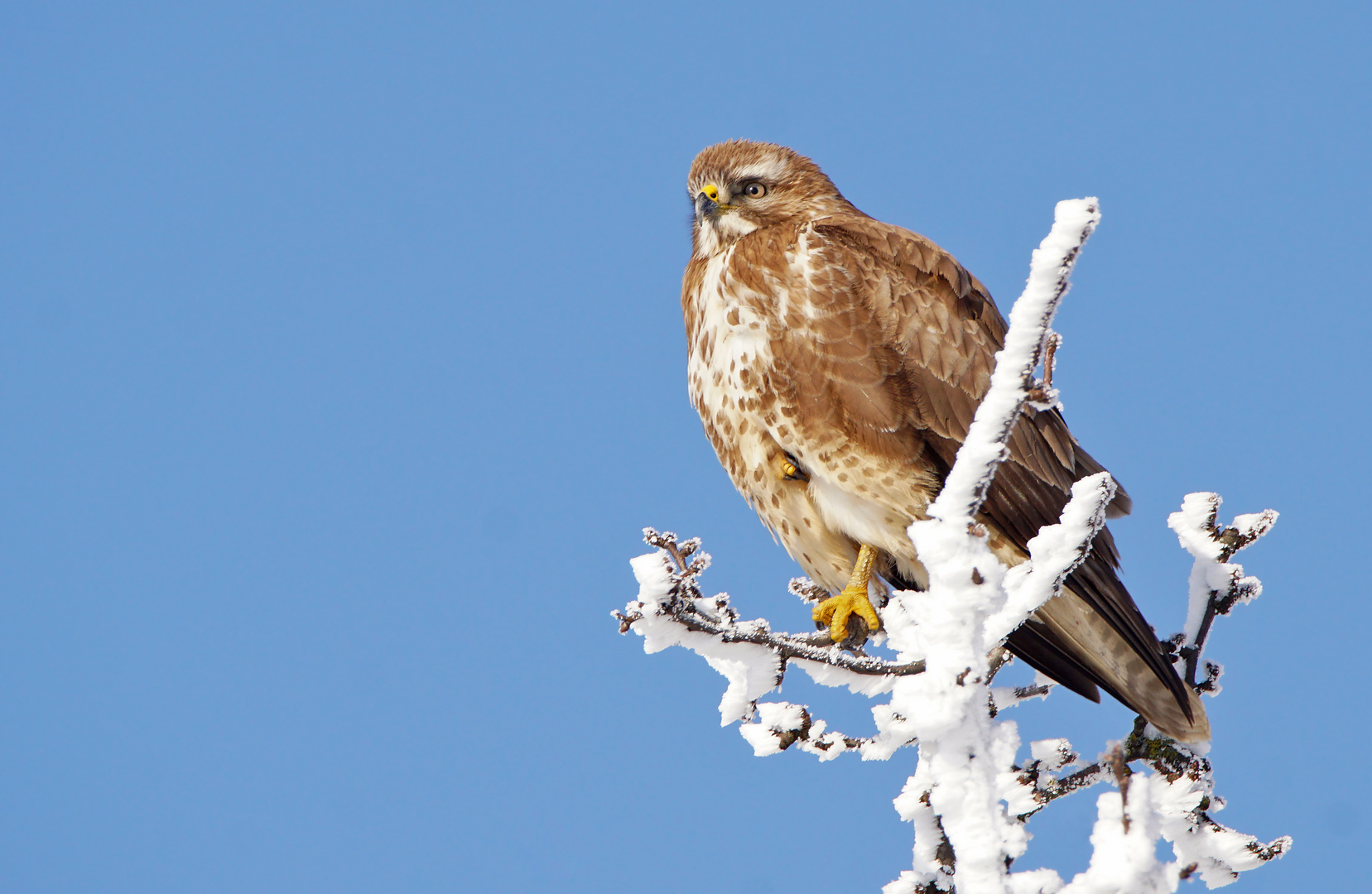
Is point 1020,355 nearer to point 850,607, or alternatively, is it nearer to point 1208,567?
point 1208,567

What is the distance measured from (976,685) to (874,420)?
5.51ft

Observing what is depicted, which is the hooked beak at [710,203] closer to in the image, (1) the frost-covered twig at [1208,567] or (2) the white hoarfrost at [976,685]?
(2) the white hoarfrost at [976,685]

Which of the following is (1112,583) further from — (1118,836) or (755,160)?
(755,160)

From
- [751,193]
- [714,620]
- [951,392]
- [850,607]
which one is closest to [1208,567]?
[951,392]

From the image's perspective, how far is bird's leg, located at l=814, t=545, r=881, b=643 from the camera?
13.8 feet

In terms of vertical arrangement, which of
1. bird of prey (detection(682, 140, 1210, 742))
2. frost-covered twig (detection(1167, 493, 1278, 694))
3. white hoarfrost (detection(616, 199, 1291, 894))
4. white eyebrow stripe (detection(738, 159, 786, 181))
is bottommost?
white hoarfrost (detection(616, 199, 1291, 894))

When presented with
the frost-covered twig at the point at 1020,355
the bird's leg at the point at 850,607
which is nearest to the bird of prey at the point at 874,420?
the bird's leg at the point at 850,607

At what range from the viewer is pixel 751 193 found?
490cm

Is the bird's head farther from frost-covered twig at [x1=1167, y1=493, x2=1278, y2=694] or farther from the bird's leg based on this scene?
frost-covered twig at [x1=1167, y1=493, x2=1278, y2=694]

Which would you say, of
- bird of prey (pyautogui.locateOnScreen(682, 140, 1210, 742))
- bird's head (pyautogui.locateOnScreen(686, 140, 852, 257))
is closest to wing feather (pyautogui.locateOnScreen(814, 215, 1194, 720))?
bird of prey (pyautogui.locateOnScreen(682, 140, 1210, 742))

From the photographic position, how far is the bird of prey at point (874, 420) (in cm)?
406

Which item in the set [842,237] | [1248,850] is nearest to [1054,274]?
[1248,850]

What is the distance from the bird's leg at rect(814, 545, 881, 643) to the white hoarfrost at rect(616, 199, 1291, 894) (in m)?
0.72

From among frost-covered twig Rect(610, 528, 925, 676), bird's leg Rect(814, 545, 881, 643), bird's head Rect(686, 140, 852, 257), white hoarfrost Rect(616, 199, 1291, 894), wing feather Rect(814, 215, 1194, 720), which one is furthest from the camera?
bird's head Rect(686, 140, 852, 257)
